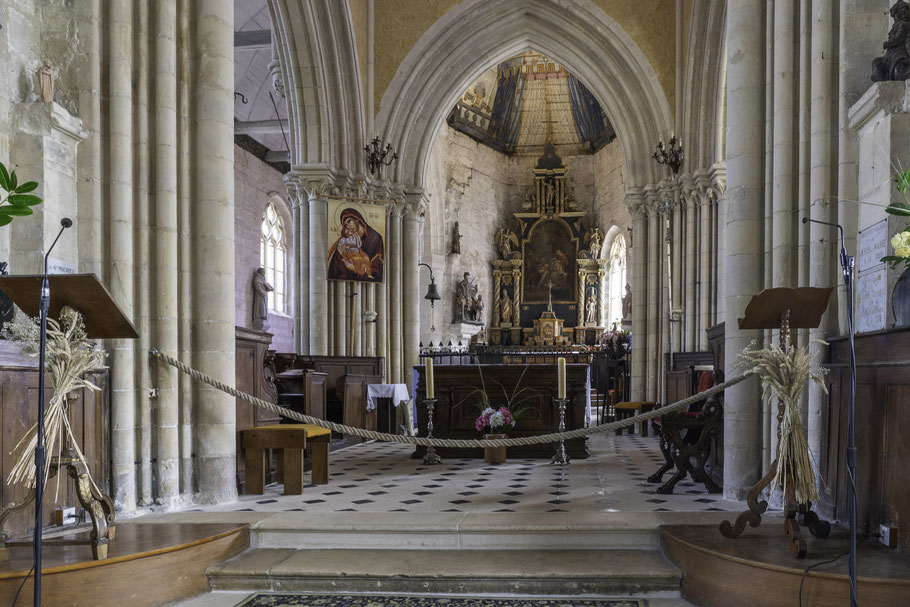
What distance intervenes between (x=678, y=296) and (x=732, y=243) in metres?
6.90

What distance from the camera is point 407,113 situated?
14.5m

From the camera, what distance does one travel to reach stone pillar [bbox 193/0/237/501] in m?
6.19

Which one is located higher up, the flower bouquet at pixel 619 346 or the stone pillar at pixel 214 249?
the stone pillar at pixel 214 249

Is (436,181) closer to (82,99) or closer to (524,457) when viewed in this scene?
(524,457)

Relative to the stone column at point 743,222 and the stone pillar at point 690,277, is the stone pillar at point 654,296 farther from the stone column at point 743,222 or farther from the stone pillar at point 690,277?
the stone column at point 743,222

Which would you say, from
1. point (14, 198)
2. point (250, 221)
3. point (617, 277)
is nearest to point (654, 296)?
point (250, 221)

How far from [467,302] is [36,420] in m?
19.1

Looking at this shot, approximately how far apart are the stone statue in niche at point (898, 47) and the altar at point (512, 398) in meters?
5.14

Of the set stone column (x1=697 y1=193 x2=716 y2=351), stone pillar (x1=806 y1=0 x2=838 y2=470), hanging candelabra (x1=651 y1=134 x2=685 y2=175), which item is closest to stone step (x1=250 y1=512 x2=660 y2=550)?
stone pillar (x1=806 y1=0 x2=838 y2=470)

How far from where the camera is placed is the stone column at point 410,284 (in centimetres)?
1449

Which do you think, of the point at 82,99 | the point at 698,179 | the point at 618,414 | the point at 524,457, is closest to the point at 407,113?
the point at 698,179

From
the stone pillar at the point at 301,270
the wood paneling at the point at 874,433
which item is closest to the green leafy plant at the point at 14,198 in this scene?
the wood paneling at the point at 874,433

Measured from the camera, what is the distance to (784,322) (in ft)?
15.1

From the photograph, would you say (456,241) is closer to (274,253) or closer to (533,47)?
(274,253)
